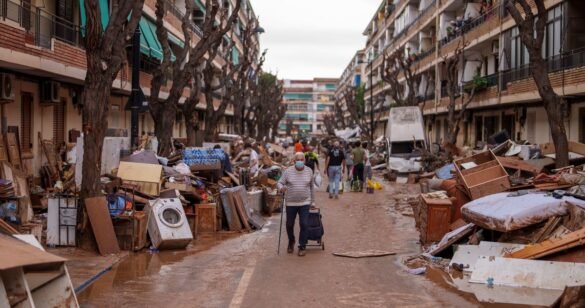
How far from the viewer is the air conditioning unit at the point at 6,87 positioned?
18.0 m

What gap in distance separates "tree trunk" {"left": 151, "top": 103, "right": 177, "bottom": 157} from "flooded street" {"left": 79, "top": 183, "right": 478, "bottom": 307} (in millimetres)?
8072

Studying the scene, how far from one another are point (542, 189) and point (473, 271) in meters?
3.68

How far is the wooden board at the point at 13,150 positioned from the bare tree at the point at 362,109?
1789 inches

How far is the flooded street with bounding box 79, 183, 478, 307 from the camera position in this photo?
8773mm

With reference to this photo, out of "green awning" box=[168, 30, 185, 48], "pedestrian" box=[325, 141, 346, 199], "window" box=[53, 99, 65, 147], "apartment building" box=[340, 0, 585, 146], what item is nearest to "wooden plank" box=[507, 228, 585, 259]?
"pedestrian" box=[325, 141, 346, 199]

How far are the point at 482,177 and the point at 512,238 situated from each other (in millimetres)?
4583

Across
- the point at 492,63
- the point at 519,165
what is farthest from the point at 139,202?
the point at 492,63

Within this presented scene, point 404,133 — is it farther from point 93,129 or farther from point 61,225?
point 61,225

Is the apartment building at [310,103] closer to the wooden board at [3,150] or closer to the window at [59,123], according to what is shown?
the window at [59,123]

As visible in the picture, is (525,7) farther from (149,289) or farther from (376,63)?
(376,63)

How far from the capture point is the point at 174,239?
1280cm

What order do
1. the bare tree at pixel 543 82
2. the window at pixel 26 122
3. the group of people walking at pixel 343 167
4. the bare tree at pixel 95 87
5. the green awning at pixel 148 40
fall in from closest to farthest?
the bare tree at pixel 95 87 → the bare tree at pixel 543 82 → the window at pixel 26 122 → the group of people walking at pixel 343 167 → the green awning at pixel 148 40

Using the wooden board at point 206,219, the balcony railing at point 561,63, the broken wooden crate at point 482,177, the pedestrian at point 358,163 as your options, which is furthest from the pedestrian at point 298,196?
the balcony railing at point 561,63

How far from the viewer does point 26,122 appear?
21.2 metres
